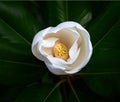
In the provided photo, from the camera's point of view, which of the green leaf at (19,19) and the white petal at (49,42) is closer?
the white petal at (49,42)

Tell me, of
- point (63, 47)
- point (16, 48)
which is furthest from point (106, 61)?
point (16, 48)

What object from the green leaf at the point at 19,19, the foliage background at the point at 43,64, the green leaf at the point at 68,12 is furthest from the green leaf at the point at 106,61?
the green leaf at the point at 19,19

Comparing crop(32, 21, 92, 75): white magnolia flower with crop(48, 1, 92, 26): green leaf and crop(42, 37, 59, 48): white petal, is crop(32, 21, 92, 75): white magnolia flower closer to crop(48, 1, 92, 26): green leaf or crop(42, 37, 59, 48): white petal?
crop(42, 37, 59, 48): white petal

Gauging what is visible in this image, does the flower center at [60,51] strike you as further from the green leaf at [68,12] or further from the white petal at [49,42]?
the green leaf at [68,12]

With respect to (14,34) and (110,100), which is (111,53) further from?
(14,34)

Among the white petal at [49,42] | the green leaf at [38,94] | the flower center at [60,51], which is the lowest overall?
the green leaf at [38,94]

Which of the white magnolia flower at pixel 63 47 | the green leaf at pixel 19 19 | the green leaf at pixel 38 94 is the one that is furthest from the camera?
the green leaf at pixel 19 19

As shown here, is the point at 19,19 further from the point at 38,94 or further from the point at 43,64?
the point at 38,94

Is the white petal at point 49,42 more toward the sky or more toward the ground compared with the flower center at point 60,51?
more toward the sky
